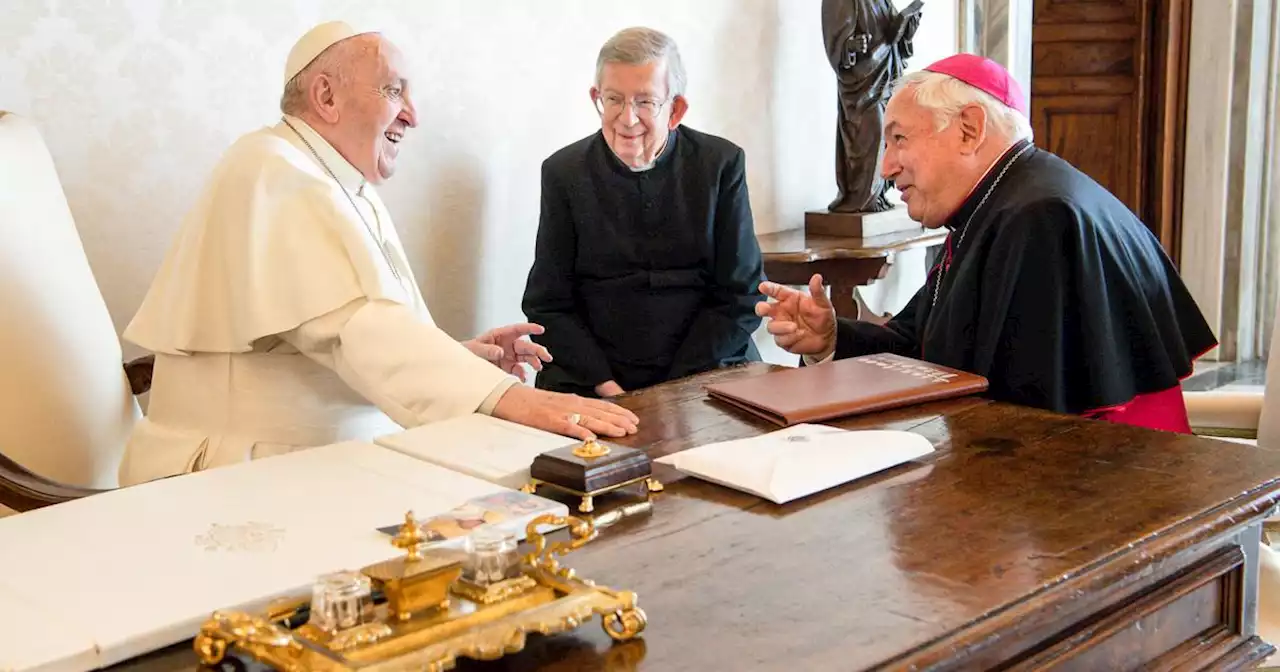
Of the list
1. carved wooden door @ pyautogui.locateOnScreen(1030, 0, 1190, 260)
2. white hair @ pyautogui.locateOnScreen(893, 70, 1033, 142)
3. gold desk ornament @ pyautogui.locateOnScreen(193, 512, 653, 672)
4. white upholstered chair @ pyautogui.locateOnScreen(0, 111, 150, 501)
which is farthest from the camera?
carved wooden door @ pyautogui.locateOnScreen(1030, 0, 1190, 260)

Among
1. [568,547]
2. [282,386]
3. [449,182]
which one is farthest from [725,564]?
[449,182]

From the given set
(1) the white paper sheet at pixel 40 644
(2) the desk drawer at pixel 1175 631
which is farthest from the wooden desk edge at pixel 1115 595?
(1) the white paper sheet at pixel 40 644

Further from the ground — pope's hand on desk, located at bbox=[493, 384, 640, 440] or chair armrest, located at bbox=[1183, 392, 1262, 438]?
pope's hand on desk, located at bbox=[493, 384, 640, 440]

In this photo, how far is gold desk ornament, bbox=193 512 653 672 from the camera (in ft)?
3.85

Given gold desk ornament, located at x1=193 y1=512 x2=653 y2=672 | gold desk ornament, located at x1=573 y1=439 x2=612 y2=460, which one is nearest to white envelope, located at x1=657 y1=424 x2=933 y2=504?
gold desk ornament, located at x1=573 y1=439 x2=612 y2=460

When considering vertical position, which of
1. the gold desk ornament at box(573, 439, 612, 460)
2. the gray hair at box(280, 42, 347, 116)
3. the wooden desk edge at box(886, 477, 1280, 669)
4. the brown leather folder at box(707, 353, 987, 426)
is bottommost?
the wooden desk edge at box(886, 477, 1280, 669)

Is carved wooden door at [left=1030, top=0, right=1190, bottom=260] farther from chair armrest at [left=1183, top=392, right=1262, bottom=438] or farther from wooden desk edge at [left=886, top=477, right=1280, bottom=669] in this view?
wooden desk edge at [left=886, top=477, right=1280, bottom=669]

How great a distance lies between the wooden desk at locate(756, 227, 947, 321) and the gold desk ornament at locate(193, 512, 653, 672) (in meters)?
3.48

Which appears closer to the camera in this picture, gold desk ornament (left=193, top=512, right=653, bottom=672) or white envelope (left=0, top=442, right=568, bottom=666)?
gold desk ornament (left=193, top=512, right=653, bottom=672)

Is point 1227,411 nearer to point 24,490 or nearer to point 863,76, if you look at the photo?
point 863,76

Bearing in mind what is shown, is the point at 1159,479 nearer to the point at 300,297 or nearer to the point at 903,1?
the point at 300,297

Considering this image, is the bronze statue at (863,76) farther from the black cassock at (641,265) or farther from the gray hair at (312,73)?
the gray hair at (312,73)

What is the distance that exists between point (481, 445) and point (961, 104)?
1.71 meters

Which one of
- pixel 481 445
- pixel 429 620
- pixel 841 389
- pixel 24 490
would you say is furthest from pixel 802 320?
pixel 429 620
